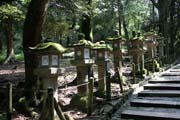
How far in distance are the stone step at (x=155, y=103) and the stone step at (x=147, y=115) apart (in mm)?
660

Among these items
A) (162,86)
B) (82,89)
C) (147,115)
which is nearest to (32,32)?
(82,89)

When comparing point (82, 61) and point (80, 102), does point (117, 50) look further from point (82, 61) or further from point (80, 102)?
point (80, 102)

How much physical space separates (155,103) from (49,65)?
3.68m

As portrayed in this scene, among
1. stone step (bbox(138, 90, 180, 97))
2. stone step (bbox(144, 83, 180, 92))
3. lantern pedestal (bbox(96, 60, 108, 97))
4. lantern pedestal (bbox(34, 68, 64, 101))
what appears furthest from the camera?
stone step (bbox(144, 83, 180, 92))

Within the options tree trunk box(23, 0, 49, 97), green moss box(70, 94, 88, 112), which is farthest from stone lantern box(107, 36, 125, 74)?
tree trunk box(23, 0, 49, 97)

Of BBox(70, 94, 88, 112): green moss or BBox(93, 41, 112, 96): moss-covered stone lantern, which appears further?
BBox(93, 41, 112, 96): moss-covered stone lantern

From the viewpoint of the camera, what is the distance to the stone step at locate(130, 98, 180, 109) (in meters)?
8.20

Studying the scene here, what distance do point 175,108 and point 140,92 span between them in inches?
72.6

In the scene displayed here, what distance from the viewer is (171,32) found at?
24.9 meters

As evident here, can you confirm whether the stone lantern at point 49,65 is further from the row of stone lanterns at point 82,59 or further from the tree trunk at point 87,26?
the tree trunk at point 87,26

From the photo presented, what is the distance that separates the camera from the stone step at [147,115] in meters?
7.24

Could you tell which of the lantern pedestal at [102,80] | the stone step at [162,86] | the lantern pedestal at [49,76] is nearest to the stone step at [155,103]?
the lantern pedestal at [102,80]

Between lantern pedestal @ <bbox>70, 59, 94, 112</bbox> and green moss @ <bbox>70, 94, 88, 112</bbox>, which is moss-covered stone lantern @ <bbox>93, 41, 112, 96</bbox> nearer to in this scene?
lantern pedestal @ <bbox>70, 59, 94, 112</bbox>

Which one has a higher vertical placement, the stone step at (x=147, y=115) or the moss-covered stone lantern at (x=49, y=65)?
the moss-covered stone lantern at (x=49, y=65)
